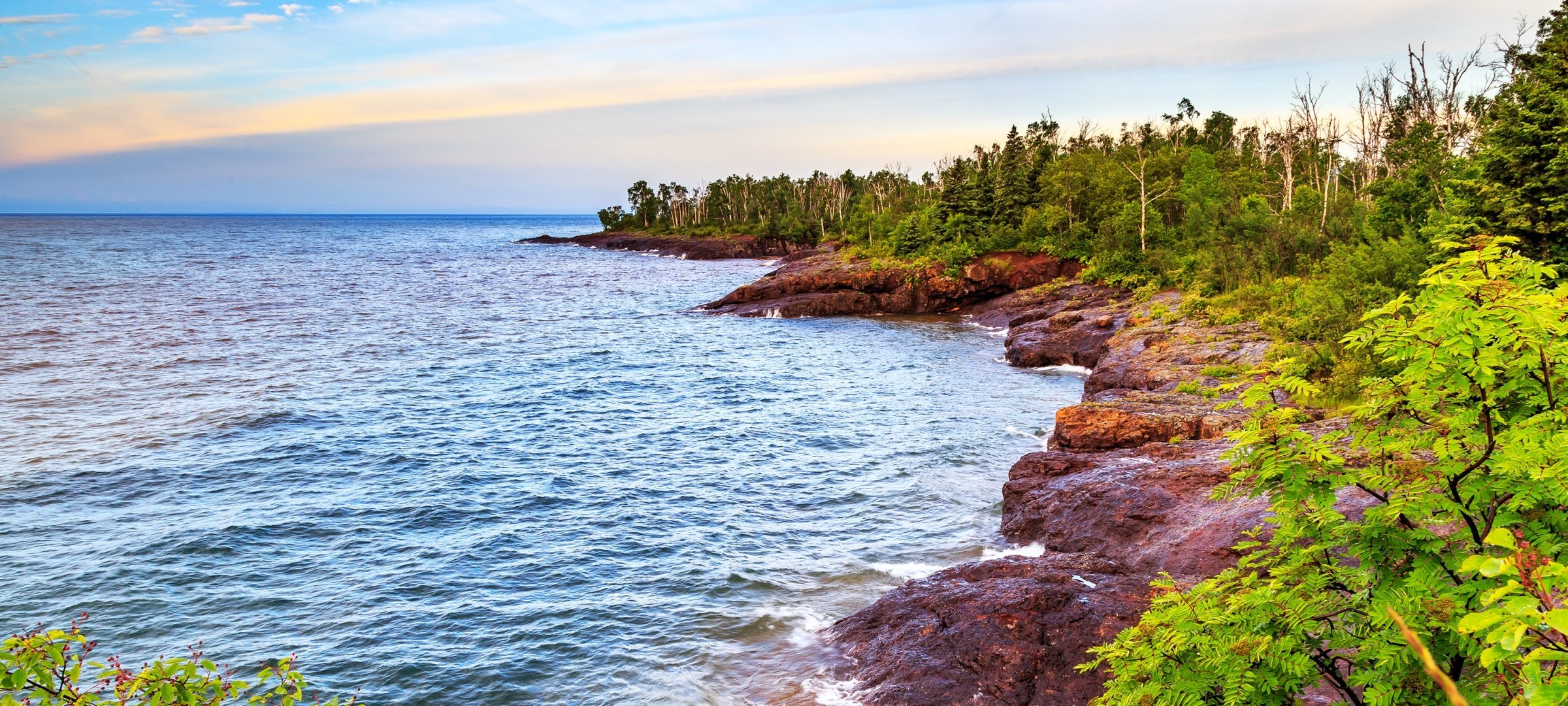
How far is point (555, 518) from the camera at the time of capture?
1992 cm

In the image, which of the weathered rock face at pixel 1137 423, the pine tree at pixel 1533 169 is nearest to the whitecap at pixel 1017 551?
the weathered rock face at pixel 1137 423

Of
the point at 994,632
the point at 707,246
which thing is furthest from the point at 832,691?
the point at 707,246

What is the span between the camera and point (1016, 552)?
16.7 meters

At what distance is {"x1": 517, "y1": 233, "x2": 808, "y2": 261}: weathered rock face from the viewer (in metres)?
127

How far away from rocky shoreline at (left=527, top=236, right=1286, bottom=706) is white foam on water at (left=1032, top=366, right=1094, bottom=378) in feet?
17.5

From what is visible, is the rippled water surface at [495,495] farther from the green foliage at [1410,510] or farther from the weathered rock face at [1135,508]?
the green foliage at [1410,510]

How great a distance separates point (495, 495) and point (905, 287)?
4366 centimetres

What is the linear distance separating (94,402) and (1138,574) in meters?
33.0

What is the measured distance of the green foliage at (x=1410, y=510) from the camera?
5.09 metres

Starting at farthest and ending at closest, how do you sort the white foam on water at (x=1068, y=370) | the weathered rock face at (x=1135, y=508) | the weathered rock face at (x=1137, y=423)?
the white foam on water at (x=1068, y=370)
the weathered rock face at (x=1137, y=423)
the weathered rock face at (x=1135, y=508)

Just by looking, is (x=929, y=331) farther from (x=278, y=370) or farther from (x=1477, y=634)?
(x=1477, y=634)

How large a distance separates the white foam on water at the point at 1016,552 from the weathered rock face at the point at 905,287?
142 ft

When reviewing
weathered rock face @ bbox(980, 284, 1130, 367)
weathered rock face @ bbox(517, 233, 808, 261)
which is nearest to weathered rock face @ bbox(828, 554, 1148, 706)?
weathered rock face @ bbox(980, 284, 1130, 367)

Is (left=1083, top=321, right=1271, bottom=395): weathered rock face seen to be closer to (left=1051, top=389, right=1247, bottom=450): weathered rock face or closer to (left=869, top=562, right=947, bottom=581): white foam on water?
(left=1051, top=389, right=1247, bottom=450): weathered rock face
